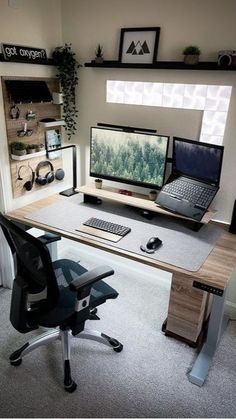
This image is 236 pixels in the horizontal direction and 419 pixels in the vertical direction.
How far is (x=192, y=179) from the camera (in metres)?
2.02

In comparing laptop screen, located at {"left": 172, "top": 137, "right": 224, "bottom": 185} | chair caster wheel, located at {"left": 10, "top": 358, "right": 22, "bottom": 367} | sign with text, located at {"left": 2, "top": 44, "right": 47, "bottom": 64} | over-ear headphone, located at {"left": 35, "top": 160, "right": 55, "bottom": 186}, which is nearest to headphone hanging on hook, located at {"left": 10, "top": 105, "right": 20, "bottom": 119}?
sign with text, located at {"left": 2, "top": 44, "right": 47, "bottom": 64}

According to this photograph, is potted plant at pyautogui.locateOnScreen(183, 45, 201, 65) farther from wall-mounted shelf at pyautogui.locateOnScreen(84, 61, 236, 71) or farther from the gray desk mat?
the gray desk mat

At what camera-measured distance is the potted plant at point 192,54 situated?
1875 millimetres

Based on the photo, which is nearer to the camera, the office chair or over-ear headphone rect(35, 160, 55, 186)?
the office chair

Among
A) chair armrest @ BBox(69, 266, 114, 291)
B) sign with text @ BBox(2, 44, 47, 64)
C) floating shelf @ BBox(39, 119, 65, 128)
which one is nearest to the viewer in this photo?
chair armrest @ BBox(69, 266, 114, 291)

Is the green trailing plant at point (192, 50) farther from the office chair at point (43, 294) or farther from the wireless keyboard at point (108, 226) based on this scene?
the office chair at point (43, 294)

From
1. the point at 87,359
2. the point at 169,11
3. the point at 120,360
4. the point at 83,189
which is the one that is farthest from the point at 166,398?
the point at 169,11

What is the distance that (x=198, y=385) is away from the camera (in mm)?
1758

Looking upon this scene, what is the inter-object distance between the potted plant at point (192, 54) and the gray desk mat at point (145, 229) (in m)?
0.99

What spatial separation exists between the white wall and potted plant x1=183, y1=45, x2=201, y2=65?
2.3 inches

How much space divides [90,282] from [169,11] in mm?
1693

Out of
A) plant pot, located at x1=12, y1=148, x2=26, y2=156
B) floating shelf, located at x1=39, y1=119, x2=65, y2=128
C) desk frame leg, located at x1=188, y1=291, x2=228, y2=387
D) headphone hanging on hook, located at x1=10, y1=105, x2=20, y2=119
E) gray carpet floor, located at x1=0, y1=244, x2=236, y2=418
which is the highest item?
headphone hanging on hook, located at x1=10, y1=105, x2=20, y2=119

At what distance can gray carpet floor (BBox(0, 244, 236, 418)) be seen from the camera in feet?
5.31

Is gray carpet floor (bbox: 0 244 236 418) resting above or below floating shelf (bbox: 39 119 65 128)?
below
